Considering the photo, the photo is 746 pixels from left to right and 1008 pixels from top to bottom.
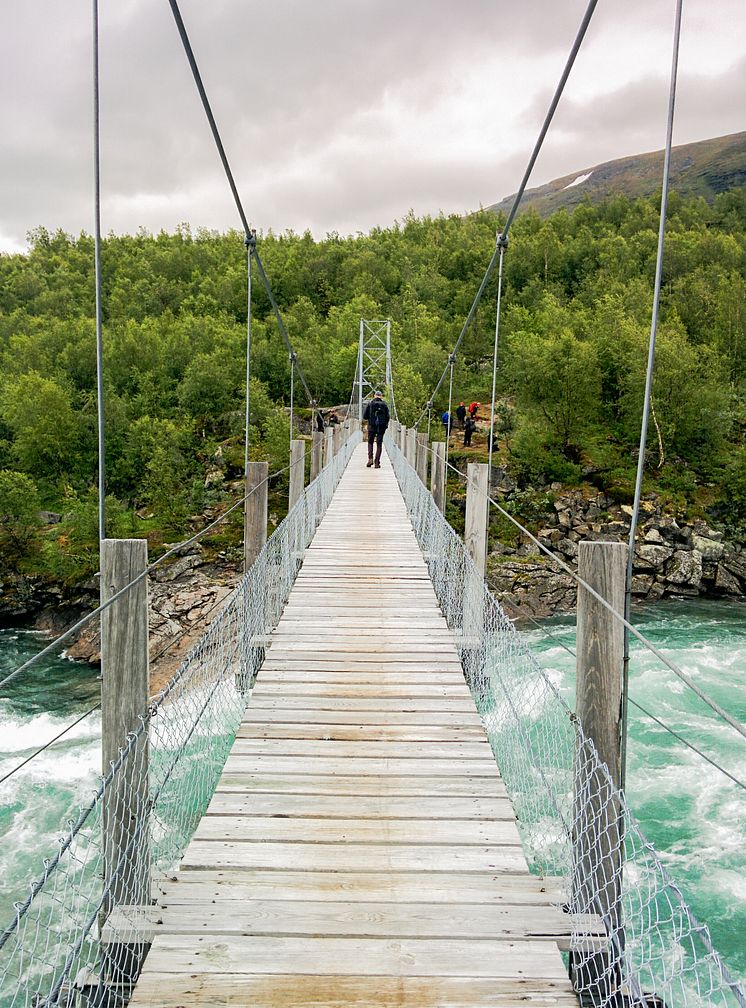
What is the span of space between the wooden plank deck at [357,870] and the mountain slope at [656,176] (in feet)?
297

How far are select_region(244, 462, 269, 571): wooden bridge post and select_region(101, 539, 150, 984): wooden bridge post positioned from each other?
2785mm

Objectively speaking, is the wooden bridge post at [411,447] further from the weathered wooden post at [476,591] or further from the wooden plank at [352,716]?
the wooden plank at [352,716]

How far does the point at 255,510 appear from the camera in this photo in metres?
4.95

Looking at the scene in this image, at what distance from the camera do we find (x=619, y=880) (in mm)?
1885

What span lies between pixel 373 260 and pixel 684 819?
44.6 metres

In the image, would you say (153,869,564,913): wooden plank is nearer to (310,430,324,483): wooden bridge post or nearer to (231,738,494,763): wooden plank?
(231,738,494,763): wooden plank

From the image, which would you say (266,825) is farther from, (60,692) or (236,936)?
(60,692)

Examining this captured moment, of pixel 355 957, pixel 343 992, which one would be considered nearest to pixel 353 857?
pixel 355 957

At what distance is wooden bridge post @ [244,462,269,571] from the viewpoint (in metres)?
4.83

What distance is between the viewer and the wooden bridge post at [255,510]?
15.9ft

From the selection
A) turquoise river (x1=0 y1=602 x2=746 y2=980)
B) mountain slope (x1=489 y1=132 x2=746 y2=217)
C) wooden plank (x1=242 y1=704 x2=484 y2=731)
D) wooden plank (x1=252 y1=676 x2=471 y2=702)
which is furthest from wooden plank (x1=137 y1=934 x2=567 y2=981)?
mountain slope (x1=489 y1=132 x2=746 y2=217)

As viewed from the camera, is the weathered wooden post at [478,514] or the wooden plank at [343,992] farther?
the weathered wooden post at [478,514]

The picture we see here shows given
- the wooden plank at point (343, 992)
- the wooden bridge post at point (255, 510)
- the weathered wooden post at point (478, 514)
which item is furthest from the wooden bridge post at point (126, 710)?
the wooden bridge post at point (255, 510)

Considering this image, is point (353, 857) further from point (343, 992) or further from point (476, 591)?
point (476, 591)
